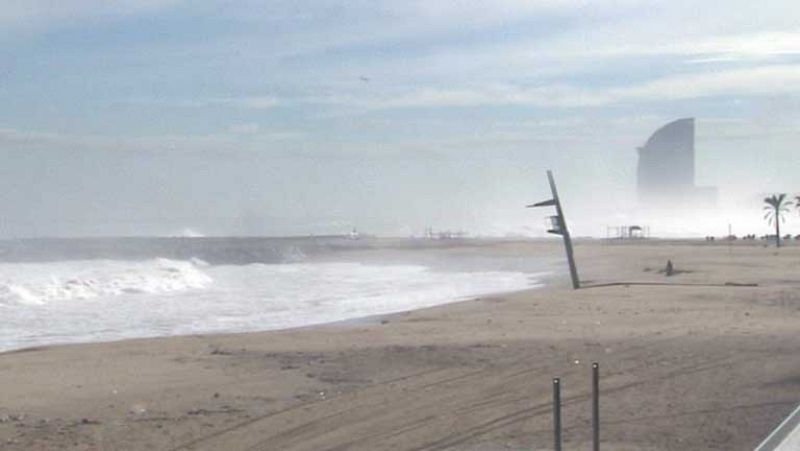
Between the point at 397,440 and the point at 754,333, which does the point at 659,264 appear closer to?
the point at 754,333

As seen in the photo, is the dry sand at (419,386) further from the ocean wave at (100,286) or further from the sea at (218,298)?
the ocean wave at (100,286)

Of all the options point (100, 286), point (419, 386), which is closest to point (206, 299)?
point (100, 286)

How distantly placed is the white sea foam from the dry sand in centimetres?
368

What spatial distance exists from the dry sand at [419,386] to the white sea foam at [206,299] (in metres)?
3.68

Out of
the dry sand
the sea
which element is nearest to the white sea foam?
the sea

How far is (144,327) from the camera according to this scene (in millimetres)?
21859

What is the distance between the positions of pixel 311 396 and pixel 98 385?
9.51 feet

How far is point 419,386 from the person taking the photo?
12172 millimetres

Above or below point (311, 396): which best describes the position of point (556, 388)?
above

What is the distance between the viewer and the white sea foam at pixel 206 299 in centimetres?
2198

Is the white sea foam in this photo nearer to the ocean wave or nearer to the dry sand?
the ocean wave

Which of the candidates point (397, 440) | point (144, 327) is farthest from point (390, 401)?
point (144, 327)

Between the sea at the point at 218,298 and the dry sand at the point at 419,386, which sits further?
the sea at the point at 218,298

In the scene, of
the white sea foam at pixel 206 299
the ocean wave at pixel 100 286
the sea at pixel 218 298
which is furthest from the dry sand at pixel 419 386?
the ocean wave at pixel 100 286
